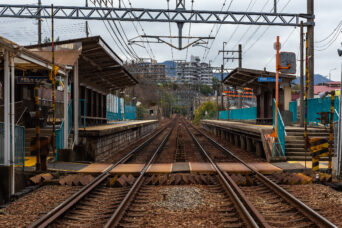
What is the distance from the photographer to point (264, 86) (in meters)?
22.8

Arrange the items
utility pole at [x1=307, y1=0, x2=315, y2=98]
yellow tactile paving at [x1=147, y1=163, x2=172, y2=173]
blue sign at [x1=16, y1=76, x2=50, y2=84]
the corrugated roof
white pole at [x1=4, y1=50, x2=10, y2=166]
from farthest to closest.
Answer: utility pole at [x1=307, y1=0, x2=315, y2=98] → the corrugated roof → blue sign at [x1=16, y1=76, x2=50, y2=84] → yellow tactile paving at [x1=147, y1=163, x2=172, y2=173] → white pole at [x1=4, y1=50, x2=10, y2=166]

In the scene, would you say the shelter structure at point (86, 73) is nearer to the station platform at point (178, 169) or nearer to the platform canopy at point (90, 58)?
the platform canopy at point (90, 58)

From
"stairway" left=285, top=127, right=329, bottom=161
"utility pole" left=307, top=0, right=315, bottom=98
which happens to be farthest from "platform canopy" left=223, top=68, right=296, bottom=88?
"stairway" left=285, top=127, right=329, bottom=161

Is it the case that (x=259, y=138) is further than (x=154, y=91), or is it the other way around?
(x=154, y=91)

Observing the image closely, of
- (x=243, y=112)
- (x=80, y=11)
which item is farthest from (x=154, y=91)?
(x=80, y=11)

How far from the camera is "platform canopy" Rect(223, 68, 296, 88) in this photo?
779 inches

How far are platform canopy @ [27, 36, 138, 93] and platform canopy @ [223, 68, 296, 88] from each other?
714cm

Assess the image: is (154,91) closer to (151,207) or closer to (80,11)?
(80,11)

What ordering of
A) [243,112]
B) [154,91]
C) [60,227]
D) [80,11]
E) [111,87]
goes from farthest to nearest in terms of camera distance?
[154,91], [243,112], [111,87], [80,11], [60,227]

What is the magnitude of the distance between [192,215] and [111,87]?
777 inches

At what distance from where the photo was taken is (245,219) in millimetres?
5523

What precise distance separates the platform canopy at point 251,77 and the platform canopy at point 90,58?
714 centimetres

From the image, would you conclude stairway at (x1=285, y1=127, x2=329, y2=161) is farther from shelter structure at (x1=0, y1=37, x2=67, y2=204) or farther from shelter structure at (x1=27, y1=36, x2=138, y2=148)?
shelter structure at (x1=0, y1=37, x2=67, y2=204)

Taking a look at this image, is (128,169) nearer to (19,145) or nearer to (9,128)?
(19,145)
